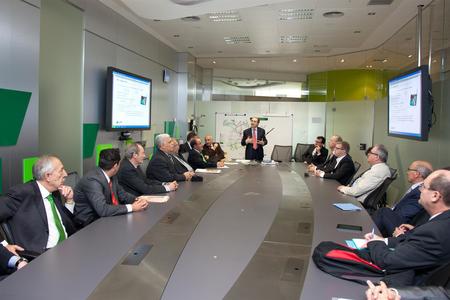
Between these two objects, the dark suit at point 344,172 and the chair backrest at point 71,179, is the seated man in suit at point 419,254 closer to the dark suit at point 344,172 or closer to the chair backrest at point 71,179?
the chair backrest at point 71,179

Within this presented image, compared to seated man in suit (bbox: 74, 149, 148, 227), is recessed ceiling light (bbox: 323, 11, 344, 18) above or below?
above

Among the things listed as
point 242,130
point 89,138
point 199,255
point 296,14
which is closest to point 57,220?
point 199,255

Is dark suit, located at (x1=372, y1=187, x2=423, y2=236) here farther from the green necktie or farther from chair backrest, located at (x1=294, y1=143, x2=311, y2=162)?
chair backrest, located at (x1=294, y1=143, x2=311, y2=162)

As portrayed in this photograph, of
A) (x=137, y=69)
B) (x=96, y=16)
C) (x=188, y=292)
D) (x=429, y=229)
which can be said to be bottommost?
(x=188, y=292)

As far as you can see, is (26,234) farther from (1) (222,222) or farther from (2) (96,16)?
(2) (96,16)

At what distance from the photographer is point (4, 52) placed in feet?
11.1

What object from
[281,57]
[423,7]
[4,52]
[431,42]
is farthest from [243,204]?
[281,57]

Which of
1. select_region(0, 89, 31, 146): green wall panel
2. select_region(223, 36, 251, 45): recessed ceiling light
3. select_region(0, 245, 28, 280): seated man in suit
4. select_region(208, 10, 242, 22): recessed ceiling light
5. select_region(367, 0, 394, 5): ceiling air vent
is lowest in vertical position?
select_region(0, 245, 28, 280): seated man in suit

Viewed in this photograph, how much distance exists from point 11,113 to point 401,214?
3.76 m

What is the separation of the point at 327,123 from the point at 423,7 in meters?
4.72

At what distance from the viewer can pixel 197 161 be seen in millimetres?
6062

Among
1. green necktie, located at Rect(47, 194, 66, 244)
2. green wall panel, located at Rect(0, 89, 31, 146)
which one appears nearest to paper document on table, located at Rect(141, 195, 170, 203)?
green necktie, located at Rect(47, 194, 66, 244)

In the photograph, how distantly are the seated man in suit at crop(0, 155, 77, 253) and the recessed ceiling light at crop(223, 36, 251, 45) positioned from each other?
18.0ft

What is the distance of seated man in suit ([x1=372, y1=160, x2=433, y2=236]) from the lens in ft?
10.4
